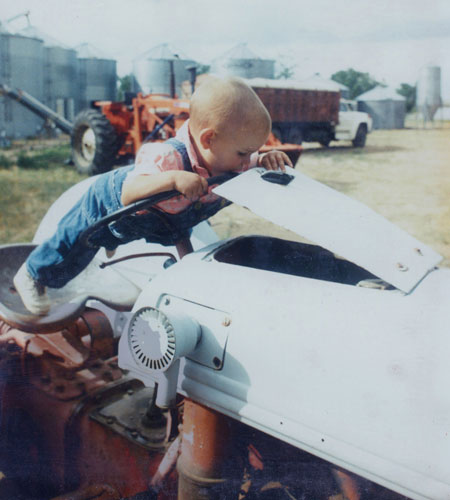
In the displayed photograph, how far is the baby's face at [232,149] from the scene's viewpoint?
1315 millimetres

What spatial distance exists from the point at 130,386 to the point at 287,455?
74 cm

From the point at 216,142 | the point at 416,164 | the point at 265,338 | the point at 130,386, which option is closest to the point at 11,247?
the point at 130,386

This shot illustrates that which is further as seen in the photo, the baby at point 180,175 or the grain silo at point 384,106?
the grain silo at point 384,106

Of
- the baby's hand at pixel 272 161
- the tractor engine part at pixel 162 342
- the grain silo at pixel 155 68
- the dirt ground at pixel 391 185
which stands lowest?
the dirt ground at pixel 391 185

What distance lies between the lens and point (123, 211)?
1.34 meters

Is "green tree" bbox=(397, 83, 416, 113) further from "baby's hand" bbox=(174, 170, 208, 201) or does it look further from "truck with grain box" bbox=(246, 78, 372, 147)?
"baby's hand" bbox=(174, 170, 208, 201)

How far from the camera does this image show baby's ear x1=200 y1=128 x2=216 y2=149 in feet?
4.32

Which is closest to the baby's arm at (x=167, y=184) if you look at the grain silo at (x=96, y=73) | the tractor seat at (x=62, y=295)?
the tractor seat at (x=62, y=295)

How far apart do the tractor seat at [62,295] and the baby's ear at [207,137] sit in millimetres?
715

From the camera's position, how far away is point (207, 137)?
1.33 meters

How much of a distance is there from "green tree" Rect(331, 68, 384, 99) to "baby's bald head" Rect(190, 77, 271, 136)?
930 inches

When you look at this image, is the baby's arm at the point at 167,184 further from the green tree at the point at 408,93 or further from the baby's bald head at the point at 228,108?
the green tree at the point at 408,93

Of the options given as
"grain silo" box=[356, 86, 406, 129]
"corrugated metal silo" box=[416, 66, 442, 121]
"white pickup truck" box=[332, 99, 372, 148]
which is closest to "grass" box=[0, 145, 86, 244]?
"corrugated metal silo" box=[416, 66, 442, 121]

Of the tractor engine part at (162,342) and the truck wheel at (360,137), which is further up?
the tractor engine part at (162,342)
